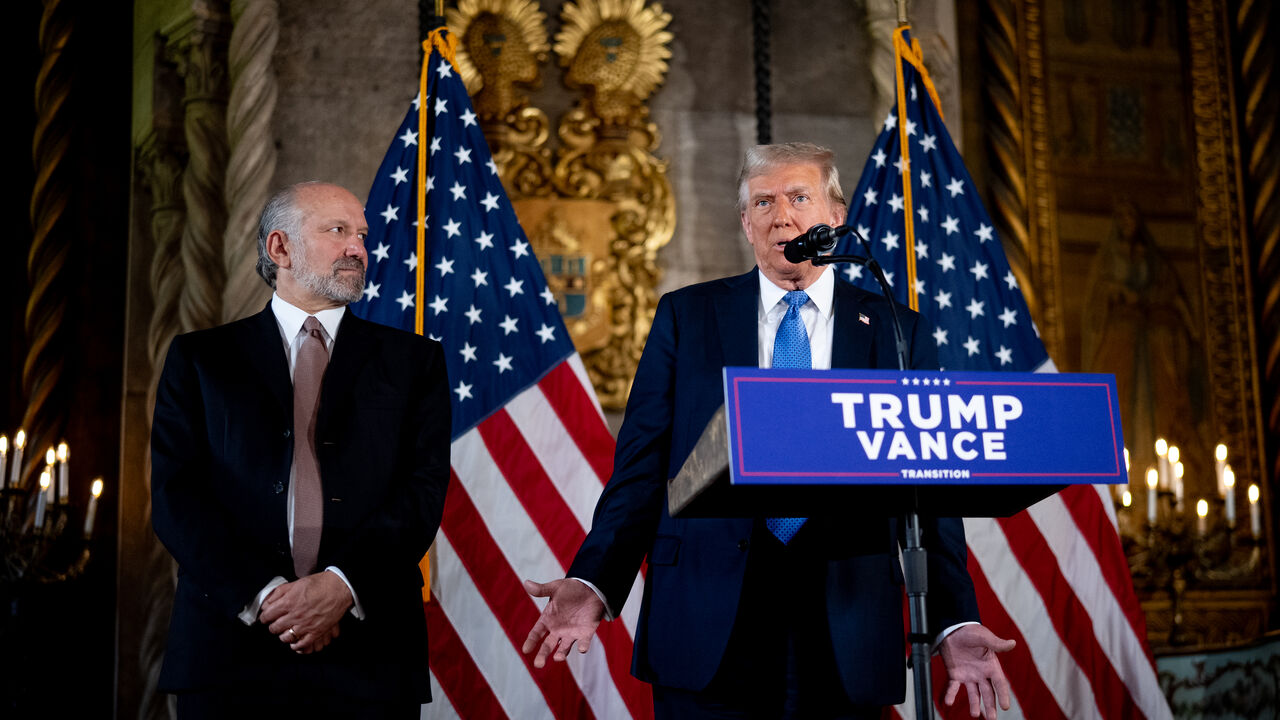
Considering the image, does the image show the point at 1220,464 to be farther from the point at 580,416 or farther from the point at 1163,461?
the point at 580,416

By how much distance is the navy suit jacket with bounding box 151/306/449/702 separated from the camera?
2.72m

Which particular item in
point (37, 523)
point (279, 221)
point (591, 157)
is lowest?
point (37, 523)

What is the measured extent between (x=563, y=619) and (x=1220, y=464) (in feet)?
16.0

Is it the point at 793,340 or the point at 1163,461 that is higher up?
the point at 793,340

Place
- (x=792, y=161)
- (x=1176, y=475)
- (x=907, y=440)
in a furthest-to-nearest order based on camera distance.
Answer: (x=1176, y=475)
(x=792, y=161)
(x=907, y=440)

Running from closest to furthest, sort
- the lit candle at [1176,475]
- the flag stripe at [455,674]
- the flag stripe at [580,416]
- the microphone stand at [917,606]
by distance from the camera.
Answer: the microphone stand at [917,606] → the flag stripe at [455,674] → the flag stripe at [580,416] → the lit candle at [1176,475]

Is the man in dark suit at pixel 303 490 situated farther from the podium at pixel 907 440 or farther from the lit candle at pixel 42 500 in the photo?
the lit candle at pixel 42 500

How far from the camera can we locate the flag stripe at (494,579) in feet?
13.6

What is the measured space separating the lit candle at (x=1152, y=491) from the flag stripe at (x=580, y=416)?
291cm

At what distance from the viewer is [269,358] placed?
9.86 ft

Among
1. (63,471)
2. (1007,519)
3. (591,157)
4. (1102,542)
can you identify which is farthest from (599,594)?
(63,471)

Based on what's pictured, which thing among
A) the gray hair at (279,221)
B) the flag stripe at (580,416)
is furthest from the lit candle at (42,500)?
the gray hair at (279,221)

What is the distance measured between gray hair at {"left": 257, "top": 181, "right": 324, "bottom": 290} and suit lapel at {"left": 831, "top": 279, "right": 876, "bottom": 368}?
133cm

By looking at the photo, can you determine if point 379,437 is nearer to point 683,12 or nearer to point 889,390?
point 889,390
